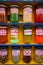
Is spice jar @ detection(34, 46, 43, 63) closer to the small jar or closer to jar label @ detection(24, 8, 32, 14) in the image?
the small jar

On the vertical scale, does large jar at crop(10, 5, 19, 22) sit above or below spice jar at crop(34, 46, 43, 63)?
above

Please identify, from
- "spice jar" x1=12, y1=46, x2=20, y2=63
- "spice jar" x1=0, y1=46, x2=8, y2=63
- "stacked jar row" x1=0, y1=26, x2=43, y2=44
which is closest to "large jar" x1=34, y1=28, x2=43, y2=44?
"stacked jar row" x1=0, y1=26, x2=43, y2=44

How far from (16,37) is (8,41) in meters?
0.14

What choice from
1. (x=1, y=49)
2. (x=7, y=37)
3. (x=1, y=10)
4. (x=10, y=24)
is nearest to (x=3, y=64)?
(x=1, y=49)

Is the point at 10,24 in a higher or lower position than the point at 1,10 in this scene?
lower

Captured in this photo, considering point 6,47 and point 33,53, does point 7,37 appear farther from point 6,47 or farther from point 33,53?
point 33,53

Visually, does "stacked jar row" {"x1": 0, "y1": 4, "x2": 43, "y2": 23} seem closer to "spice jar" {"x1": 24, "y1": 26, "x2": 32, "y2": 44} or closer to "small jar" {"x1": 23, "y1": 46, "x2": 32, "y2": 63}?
"spice jar" {"x1": 24, "y1": 26, "x2": 32, "y2": 44}

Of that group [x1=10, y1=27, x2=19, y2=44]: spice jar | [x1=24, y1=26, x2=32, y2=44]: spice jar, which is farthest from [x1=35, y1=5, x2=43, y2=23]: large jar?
[x1=10, y1=27, x2=19, y2=44]: spice jar

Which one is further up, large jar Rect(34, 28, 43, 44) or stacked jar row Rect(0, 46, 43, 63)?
large jar Rect(34, 28, 43, 44)

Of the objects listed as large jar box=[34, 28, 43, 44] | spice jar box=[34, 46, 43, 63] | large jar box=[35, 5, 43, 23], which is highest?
large jar box=[35, 5, 43, 23]

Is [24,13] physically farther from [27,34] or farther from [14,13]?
[27,34]

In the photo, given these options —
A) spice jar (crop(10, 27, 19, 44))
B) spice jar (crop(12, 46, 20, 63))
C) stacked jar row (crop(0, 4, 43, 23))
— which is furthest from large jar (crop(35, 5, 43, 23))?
spice jar (crop(12, 46, 20, 63))

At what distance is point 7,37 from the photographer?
76.7 inches

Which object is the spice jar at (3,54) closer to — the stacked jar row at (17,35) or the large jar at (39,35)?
the stacked jar row at (17,35)
